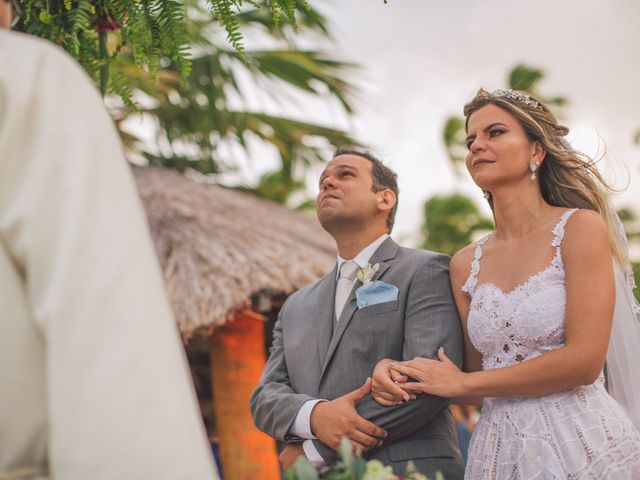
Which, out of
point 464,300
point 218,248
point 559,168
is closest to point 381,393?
point 464,300

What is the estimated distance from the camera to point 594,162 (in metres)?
3.16

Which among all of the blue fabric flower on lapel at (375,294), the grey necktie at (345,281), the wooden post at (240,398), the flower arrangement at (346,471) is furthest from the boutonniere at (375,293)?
the wooden post at (240,398)

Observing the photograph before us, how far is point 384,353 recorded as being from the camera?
119 inches

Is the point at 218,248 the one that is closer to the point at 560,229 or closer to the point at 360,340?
the point at 360,340

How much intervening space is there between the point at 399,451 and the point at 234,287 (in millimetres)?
4598

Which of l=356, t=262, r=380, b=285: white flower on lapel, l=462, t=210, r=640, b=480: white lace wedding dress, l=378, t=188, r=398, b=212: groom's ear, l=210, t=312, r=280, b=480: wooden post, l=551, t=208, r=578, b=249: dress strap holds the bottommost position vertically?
l=210, t=312, r=280, b=480: wooden post

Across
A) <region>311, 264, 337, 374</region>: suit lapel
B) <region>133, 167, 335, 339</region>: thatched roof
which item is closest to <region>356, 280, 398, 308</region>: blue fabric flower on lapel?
<region>311, 264, 337, 374</region>: suit lapel

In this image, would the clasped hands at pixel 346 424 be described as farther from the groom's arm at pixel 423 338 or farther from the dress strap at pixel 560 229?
the dress strap at pixel 560 229

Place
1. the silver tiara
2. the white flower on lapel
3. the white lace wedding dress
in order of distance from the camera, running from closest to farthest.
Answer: the white lace wedding dress < the silver tiara < the white flower on lapel

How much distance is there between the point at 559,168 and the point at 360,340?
3.82 feet

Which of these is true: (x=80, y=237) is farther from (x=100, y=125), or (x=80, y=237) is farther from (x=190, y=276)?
(x=190, y=276)

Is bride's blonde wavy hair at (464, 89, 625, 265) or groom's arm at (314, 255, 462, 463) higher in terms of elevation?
bride's blonde wavy hair at (464, 89, 625, 265)

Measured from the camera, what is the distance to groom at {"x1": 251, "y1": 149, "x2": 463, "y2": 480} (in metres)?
2.84

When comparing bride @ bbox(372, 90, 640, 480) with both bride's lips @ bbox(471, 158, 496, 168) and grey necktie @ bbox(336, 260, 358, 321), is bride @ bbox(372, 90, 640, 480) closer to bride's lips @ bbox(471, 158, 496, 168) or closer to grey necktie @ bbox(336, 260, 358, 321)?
bride's lips @ bbox(471, 158, 496, 168)
